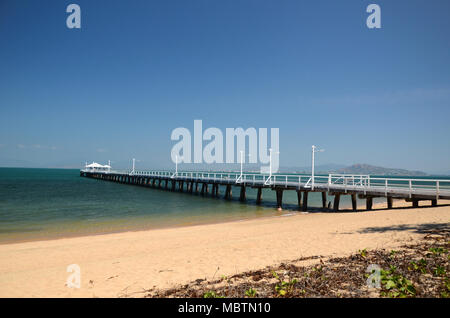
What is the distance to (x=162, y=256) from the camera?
845 cm

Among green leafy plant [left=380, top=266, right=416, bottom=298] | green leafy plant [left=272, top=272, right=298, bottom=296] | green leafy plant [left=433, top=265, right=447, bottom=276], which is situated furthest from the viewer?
green leafy plant [left=433, top=265, right=447, bottom=276]

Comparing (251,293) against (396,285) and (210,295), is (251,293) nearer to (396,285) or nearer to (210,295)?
(210,295)

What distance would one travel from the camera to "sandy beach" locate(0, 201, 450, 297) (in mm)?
6037

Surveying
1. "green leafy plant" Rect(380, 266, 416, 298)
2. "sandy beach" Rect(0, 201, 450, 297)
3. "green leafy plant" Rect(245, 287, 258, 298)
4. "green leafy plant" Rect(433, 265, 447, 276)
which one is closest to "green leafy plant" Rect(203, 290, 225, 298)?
"green leafy plant" Rect(245, 287, 258, 298)

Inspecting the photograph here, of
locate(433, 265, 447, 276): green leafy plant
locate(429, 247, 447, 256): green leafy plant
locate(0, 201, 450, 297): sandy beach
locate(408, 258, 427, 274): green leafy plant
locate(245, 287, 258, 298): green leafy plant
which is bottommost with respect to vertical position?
locate(0, 201, 450, 297): sandy beach

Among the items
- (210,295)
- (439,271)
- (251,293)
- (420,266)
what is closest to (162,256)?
(210,295)

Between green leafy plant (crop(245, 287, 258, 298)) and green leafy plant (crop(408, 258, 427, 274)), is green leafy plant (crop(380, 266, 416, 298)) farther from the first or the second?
green leafy plant (crop(245, 287, 258, 298))

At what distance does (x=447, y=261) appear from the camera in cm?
516

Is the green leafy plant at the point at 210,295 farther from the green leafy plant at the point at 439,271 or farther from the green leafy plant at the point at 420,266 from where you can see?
the green leafy plant at the point at 439,271

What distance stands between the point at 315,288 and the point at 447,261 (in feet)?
9.46

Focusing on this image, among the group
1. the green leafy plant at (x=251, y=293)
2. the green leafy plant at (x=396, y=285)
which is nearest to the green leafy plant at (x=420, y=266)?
the green leafy plant at (x=396, y=285)

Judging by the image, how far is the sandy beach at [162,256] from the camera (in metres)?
6.04
